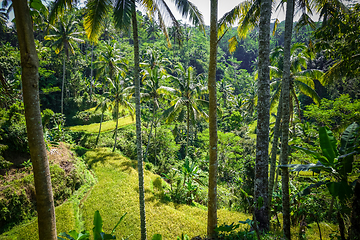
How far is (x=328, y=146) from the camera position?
2746 mm

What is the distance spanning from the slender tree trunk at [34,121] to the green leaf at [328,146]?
173 inches

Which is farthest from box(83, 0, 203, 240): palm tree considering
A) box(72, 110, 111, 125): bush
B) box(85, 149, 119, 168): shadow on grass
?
box(72, 110, 111, 125): bush

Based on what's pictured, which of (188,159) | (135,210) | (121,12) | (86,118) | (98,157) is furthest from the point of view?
(86,118)

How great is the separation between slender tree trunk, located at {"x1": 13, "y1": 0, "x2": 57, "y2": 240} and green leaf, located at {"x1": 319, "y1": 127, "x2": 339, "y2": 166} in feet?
14.4

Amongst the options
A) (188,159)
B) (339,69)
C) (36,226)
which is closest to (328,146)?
(339,69)

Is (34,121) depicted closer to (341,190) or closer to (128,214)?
(341,190)

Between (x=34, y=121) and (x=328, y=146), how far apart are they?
4625 mm

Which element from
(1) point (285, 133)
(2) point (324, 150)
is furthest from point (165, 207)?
(2) point (324, 150)

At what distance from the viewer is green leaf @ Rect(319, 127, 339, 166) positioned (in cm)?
268

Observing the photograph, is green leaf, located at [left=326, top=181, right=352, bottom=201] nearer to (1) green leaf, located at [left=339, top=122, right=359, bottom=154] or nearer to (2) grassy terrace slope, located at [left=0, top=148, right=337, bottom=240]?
(1) green leaf, located at [left=339, top=122, right=359, bottom=154]

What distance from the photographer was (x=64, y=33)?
757 inches

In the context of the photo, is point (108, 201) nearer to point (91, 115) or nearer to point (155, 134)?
point (155, 134)

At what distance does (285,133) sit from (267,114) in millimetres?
851

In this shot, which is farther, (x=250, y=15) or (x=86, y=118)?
(x=86, y=118)
